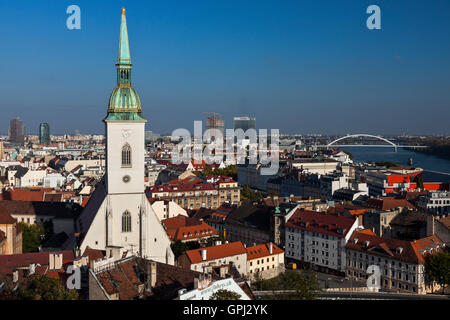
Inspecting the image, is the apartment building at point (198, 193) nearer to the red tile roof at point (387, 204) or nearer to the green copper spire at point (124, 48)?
the red tile roof at point (387, 204)

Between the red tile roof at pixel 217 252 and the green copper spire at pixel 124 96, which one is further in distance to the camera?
the red tile roof at pixel 217 252

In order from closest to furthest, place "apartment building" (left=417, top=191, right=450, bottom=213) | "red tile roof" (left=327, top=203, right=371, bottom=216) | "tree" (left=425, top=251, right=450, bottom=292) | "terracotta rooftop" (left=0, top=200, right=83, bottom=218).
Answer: "tree" (left=425, top=251, right=450, bottom=292), "terracotta rooftop" (left=0, top=200, right=83, bottom=218), "red tile roof" (left=327, top=203, right=371, bottom=216), "apartment building" (left=417, top=191, right=450, bottom=213)

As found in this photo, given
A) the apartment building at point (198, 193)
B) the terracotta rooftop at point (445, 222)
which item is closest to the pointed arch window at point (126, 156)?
the terracotta rooftop at point (445, 222)

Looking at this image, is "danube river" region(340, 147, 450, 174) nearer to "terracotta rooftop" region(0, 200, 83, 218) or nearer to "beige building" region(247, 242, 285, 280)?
"beige building" region(247, 242, 285, 280)

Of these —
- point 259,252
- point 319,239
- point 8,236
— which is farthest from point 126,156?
point 319,239

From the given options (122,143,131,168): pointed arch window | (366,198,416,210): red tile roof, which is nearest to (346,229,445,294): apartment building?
(366,198,416,210): red tile roof
